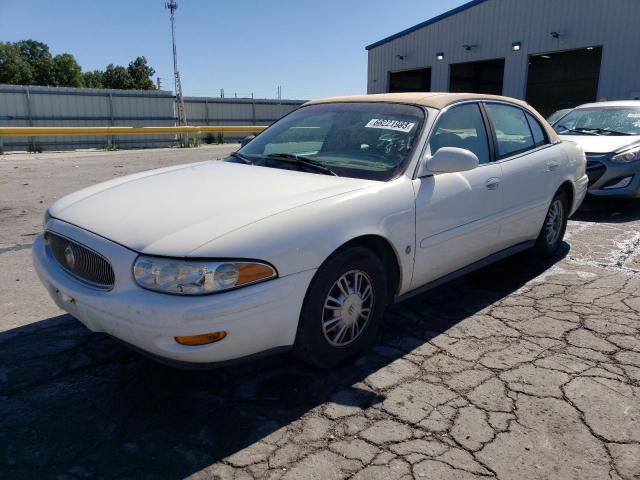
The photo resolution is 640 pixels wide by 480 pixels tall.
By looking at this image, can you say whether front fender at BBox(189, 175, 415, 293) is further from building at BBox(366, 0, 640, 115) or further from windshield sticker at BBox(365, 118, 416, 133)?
building at BBox(366, 0, 640, 115)

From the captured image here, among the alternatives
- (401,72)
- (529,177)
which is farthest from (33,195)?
(401,72)

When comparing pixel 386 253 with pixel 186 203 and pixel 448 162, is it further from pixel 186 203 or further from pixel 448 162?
pixel 186 203

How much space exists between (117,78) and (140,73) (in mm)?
2866

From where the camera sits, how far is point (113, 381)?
2.80m

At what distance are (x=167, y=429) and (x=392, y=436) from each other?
1.03m

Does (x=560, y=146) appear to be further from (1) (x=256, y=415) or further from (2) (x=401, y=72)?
(2) (x=401, y=72)

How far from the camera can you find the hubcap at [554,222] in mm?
4715

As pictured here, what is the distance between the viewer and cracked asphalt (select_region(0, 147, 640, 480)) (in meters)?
2.18

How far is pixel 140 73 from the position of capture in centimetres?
6588

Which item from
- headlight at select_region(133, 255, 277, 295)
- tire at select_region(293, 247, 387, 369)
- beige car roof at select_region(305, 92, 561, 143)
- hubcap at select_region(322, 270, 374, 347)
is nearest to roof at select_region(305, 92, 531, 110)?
beige car roof at select_region(305, 92, 561, 143)

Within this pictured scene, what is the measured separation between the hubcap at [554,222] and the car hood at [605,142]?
8.34 ft

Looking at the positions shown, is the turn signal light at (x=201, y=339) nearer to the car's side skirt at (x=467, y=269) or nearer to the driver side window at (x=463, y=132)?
the car's side skirt at (x=467, y=269)

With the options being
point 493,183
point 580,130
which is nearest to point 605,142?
point 580,130

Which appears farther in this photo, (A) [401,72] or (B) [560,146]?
(A) [401,72]
